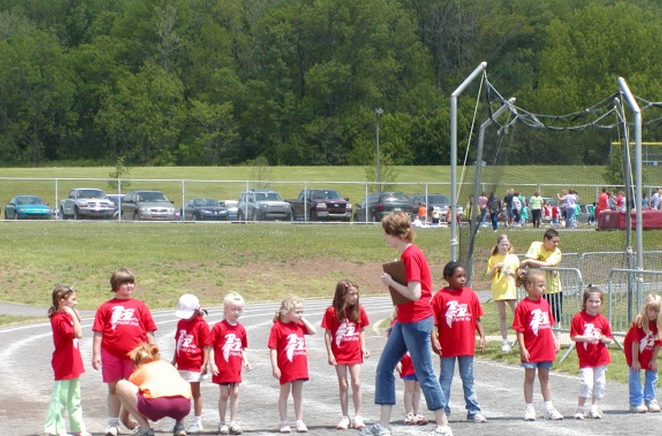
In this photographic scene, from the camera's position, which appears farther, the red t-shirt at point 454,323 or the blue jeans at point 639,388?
the blue jeans at point 639,388

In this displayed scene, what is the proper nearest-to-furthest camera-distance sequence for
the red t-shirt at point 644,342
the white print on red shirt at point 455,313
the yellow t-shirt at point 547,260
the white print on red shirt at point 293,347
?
the white print on red shirt at point 293,347 → the white print on red shirt at point 455,313 → the red t-shirt at point 644,342 → the yellow t-shirt at point 547,260

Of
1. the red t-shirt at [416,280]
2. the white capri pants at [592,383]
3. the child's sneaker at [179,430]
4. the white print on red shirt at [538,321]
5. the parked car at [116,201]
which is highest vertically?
the parked car at [116,201]

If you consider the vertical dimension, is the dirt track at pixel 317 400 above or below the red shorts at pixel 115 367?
below

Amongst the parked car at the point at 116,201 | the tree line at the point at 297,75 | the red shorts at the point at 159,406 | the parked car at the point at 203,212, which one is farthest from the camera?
the tree line at the point at 297,75

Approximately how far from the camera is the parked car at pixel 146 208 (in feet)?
170

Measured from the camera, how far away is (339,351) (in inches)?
443

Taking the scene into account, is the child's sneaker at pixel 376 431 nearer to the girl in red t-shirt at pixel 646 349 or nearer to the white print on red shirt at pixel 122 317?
the white print on red shirt at pixel 122 317

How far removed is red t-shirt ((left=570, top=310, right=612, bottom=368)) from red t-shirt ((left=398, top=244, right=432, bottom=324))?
2685 mm

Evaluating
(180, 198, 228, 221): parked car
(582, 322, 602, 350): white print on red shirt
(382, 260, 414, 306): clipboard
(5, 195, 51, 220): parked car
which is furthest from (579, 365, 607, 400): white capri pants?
(5, 195, 51, 220): parked car

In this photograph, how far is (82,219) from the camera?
167 ft

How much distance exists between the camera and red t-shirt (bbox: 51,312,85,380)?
10.7 metres

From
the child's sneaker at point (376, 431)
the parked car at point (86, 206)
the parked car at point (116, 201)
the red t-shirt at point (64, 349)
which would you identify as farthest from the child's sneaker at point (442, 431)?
the parked car at point (86, 206)

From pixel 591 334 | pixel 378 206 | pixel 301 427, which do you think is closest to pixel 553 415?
pixel 591 334

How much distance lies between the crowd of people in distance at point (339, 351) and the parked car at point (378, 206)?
40.7 meters
